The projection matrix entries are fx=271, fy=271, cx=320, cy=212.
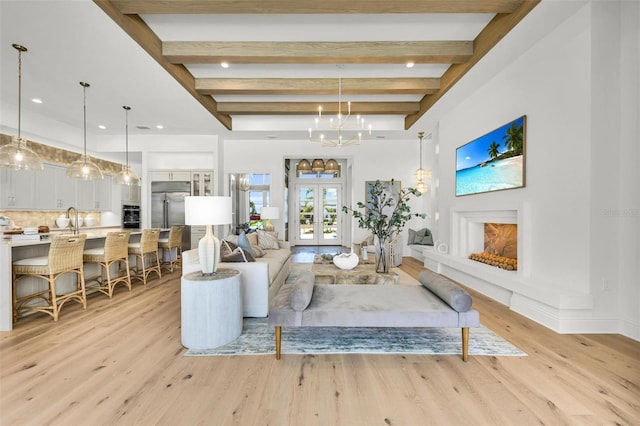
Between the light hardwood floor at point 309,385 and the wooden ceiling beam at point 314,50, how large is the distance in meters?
3.17

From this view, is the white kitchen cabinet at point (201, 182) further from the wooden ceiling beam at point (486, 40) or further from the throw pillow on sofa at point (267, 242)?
the wooden ceiling beam at point (486, 40)

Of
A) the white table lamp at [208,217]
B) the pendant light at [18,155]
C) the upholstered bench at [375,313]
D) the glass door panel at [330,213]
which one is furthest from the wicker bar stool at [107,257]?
the glass door panel at [330,213]

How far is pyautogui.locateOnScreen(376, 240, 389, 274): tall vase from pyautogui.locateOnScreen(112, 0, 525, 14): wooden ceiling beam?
248 centimetres

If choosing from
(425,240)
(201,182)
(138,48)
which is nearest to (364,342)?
(138,48)

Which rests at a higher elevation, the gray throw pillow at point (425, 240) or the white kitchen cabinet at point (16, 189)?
the white kitchen cabinet at point (16, 189)

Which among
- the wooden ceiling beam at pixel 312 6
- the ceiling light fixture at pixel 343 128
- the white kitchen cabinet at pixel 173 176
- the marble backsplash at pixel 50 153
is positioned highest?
the wooden ceiling beam at pixel 312 6

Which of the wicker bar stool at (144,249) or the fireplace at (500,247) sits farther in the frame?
the wicker bar stool at (144,249)

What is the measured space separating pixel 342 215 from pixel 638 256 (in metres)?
6.95

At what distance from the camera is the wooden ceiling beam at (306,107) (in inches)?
201

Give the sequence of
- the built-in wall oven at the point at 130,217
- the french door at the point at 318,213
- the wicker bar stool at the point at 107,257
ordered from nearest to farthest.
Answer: the wicker bar stool at the point at 107,257 → the built-in wall oven at the point at 130,217 → the french door at the point at 318,213

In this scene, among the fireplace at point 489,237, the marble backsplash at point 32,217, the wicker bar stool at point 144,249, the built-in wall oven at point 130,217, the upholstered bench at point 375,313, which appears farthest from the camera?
the built-in wall oven at point 130,217

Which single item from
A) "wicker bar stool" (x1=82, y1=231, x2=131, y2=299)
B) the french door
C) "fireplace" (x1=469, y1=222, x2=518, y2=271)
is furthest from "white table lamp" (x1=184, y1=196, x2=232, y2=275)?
the french door

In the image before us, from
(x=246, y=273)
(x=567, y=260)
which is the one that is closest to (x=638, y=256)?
(x=567, y=260)

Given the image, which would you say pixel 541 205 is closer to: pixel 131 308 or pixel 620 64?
pixel 620 64
